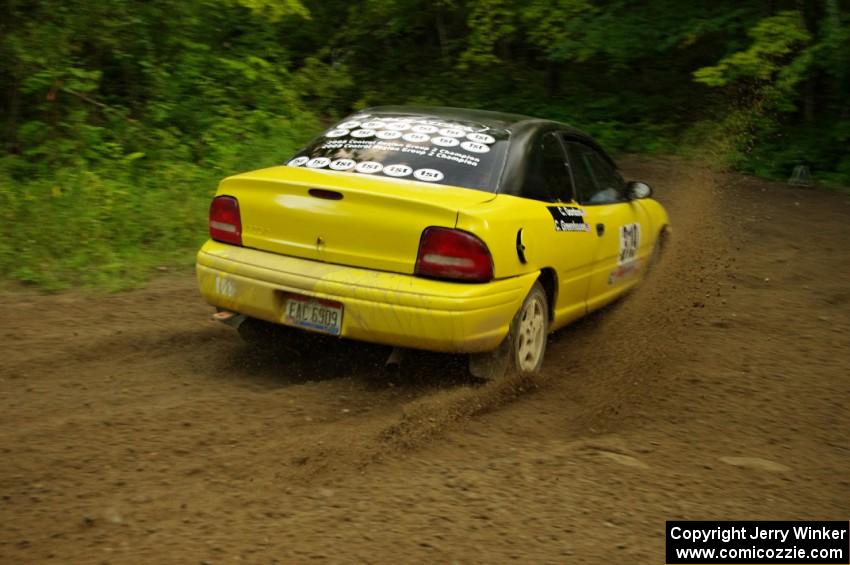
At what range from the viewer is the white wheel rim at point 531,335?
5.76m

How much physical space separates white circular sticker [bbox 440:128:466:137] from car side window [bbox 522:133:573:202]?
1.45 ft

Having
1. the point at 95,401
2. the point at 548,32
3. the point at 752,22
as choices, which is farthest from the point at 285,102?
the point at 95,401

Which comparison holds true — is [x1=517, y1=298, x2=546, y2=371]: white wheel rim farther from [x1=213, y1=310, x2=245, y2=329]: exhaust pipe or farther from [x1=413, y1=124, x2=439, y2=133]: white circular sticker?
[x1=213, y1=310, x2=245, y2=329]: exhaust pipe

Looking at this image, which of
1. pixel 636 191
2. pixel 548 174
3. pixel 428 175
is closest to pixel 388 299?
pixel 428 175

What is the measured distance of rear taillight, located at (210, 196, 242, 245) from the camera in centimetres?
576

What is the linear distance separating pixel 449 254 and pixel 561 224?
114 cm

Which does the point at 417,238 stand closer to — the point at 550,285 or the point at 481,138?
the point at 481,138

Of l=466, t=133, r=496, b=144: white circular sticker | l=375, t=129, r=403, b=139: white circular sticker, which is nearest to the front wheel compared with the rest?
l=466, t=133, r=496, b=144: white circular sticker

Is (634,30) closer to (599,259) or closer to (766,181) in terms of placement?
(766,181)

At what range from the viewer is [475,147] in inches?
235

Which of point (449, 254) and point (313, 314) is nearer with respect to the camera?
point (449, 254)

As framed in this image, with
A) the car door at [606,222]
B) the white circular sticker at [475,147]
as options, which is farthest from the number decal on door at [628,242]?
the white circular sticker at [475,147]

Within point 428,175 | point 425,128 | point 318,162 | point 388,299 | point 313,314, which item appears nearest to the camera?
point 388,299

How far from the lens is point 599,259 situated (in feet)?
22.1
